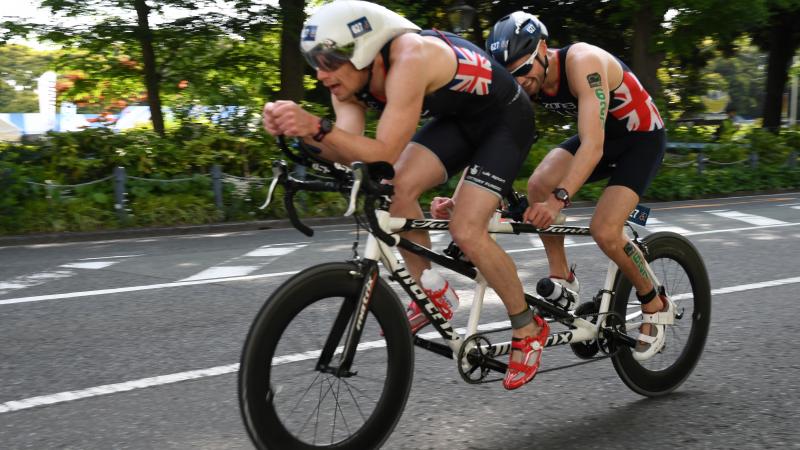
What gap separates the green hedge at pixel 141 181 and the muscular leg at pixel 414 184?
10.5m

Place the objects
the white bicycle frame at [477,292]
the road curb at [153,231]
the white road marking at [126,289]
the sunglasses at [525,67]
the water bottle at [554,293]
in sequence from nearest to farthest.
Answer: the white bicycle frame at [477,292] → the sunglasses at [525,67] → the water bottle at [554,293] → the white road marking at [126,289] → the road curb at [153,231]

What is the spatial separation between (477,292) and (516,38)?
1.10 meters

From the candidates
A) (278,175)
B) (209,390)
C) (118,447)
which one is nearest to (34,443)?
(118,447)

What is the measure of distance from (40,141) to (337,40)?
42.8ft

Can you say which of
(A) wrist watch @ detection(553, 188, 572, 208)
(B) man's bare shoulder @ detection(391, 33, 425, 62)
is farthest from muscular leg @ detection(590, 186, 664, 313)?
(B) man's bare shoulder @ detection(391, 33, 425, 62)

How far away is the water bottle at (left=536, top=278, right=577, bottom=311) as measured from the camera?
416 centimetres

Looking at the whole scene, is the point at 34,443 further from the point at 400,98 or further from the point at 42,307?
the point at 42,307

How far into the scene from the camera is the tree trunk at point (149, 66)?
55.8 ft

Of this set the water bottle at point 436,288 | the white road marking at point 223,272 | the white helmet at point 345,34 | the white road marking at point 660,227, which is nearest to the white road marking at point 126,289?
the white road marking at point 223,272

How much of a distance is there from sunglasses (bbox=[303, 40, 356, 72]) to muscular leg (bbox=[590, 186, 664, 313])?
1.60 m

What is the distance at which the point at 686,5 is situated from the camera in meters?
20.5

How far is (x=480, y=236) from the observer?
364 cm

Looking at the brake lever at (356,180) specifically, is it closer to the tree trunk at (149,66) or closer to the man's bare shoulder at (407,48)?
the man's bare shoulder at (407,48)

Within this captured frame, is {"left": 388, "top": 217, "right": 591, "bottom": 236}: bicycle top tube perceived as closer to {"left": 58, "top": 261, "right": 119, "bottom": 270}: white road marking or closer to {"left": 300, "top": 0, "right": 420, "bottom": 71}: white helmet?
{"left": 300, "top": 0, "right": 420, "bottom": 71}: white helmet
